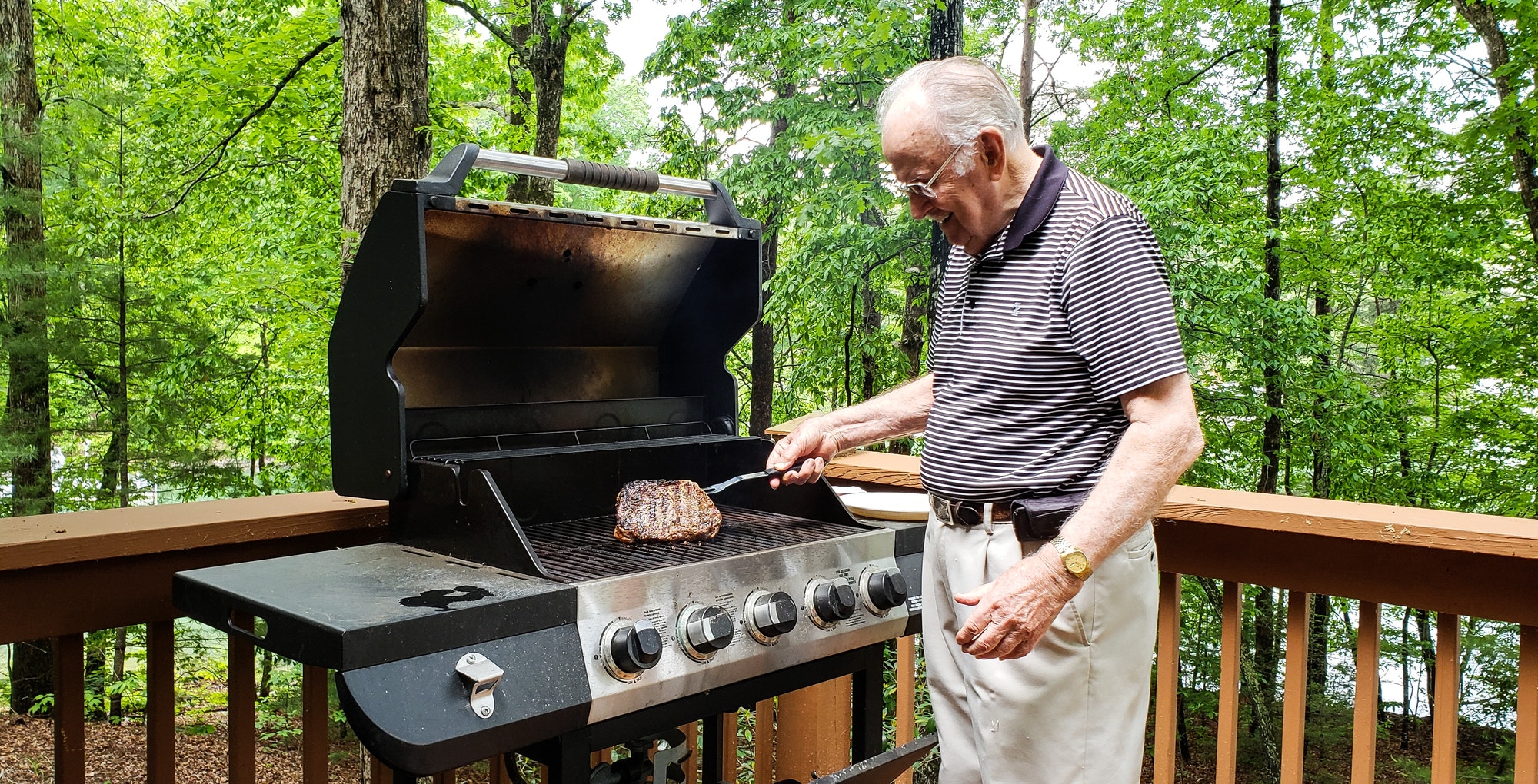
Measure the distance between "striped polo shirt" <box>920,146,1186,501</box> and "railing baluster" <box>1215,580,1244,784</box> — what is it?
65 centimetres

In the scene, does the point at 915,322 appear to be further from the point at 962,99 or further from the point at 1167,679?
the point at 962,99

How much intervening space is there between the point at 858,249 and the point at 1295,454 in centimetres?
414

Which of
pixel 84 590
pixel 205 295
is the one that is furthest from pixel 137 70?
pixel 84 590

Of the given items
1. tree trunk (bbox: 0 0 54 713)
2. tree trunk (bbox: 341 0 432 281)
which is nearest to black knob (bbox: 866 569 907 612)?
tree trunk (bbox: 341 0 432 281)

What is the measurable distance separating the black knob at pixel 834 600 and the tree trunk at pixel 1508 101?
6.98m

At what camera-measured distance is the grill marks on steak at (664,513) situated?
1.63 metres

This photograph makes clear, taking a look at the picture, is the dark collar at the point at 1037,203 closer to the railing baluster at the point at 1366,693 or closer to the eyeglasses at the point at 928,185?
the eyeglasses at the point at 928,185

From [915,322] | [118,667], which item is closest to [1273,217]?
[915,322]

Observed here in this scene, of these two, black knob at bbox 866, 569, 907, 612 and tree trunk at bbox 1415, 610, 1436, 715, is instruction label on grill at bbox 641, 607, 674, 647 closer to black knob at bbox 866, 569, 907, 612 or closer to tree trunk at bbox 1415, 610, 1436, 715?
black knob at bbox 866, 569, 907, 612

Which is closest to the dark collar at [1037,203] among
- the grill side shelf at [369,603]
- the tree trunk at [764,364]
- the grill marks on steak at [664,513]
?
the grill marks on steak at [664,513]

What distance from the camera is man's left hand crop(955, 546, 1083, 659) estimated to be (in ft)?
4.00

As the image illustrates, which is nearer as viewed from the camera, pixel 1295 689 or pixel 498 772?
pixel 1295 689

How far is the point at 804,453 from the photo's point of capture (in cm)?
178

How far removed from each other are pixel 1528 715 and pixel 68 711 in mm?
2381
